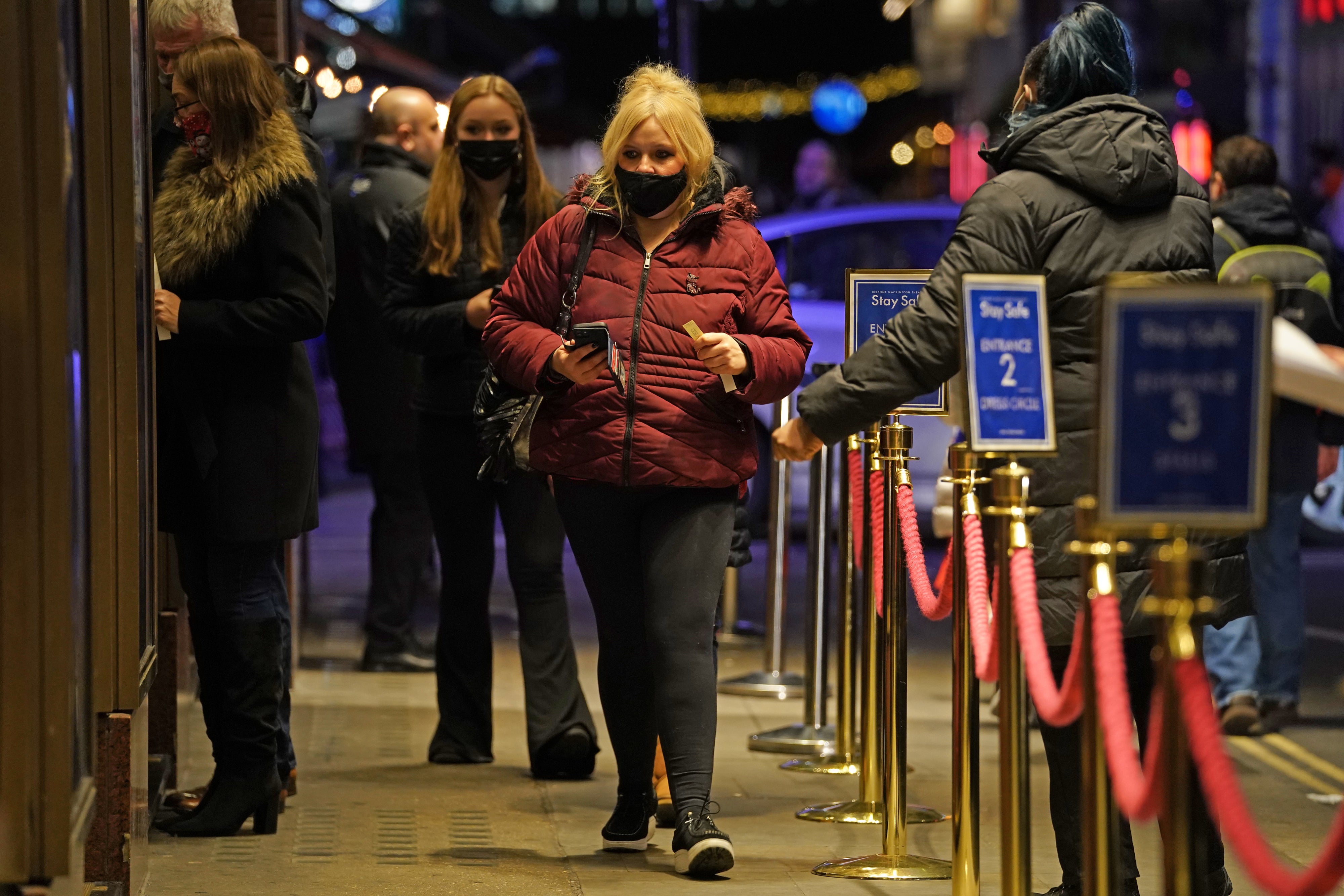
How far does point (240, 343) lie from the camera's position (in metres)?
5.09

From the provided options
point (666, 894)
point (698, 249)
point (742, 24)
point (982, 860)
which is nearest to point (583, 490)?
point (698, 249)

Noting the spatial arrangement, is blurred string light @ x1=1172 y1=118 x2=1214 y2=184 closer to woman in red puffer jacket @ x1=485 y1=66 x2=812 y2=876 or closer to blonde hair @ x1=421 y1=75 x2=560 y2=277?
blonde hair @ x1=421 y1=75 x2=560 y2=277

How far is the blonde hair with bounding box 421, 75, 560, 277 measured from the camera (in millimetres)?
6180

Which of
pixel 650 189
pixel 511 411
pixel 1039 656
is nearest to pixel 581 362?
pixel 650 189

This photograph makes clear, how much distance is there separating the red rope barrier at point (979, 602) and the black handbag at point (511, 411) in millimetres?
1339

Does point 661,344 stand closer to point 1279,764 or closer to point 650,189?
point 650,189

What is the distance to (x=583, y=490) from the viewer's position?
4.91m

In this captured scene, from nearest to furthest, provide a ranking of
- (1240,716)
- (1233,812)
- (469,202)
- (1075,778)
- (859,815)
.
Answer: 1. (1233,812)
2. (1075,778)
3. (859,815)
4. (469,202)
5. (1240,716)

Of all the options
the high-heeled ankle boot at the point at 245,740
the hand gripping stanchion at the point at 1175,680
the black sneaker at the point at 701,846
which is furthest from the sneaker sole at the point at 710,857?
the hand gripping stanchion at the point at 1175,680

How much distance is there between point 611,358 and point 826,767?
230 centimetres

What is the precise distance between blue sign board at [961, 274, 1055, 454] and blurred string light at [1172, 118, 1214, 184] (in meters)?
13.8

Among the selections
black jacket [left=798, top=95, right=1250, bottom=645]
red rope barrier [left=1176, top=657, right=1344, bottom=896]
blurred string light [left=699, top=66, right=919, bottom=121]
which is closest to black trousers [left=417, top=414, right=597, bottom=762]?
black jacket [left=798, top=95, right=1250, bottom=645]

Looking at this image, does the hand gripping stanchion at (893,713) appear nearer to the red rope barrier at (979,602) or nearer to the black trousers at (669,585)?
the black trousers at (669,585)

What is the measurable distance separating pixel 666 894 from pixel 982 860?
41.9 inches
